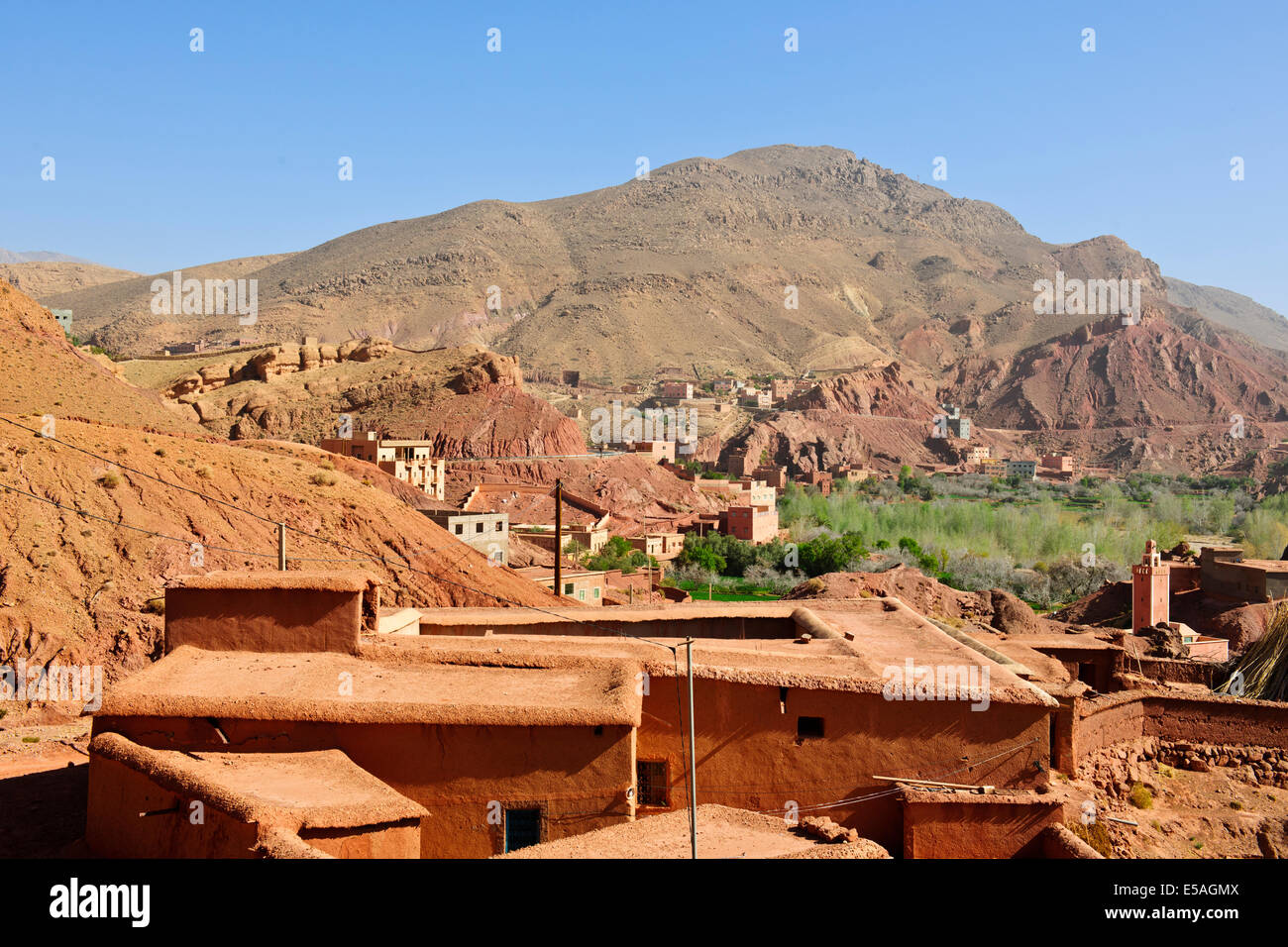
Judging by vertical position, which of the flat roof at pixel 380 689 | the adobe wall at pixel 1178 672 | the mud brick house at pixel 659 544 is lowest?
the mud brick house at pixel 659 544

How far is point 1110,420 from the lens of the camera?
13125 cm

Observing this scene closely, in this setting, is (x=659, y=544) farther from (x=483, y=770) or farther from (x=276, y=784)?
(x=276, y=784)

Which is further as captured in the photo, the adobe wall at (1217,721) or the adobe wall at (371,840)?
the adobe wall at (1217,721)

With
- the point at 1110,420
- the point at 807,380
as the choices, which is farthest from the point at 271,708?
the point at 1110,420

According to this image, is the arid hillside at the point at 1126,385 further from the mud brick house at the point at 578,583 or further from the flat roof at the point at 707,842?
the flat roof at the point at 707,842

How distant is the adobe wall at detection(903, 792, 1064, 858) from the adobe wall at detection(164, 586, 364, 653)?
6.21 m

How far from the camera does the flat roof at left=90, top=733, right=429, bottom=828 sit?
323 inches

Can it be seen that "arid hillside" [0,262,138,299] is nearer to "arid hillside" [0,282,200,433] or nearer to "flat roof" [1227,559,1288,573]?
"arid hillside" [0,282,200,433]

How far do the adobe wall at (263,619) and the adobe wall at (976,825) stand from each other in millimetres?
6214

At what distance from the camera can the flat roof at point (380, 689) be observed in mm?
9883

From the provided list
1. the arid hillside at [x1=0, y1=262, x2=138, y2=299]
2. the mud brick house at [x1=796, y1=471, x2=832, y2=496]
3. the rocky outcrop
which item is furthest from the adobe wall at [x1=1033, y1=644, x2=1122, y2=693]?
the arid hillside at [x1=0, y1=262, x2=138, y2=299]

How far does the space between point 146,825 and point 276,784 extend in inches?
46.4

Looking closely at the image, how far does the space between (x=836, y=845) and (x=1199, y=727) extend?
9.53 metres

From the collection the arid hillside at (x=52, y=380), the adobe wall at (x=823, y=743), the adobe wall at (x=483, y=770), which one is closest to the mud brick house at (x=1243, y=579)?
the adobe wall at (x=823, y=743)
